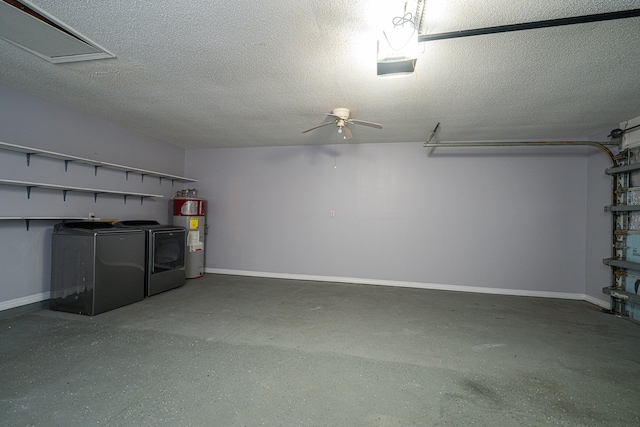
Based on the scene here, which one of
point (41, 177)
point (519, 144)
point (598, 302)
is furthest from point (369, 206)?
point (41, 177)

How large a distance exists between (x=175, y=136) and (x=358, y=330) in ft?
13.7


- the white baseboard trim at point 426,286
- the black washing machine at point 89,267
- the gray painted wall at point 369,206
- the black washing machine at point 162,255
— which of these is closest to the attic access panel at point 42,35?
the gray painted wall at point 369,206

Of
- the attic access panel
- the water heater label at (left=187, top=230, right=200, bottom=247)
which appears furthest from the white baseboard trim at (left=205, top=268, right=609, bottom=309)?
the attic access panel

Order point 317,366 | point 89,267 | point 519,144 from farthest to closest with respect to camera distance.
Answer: point 519,144, point 89,267, point 317,366

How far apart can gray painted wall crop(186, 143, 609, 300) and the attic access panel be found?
3.22 m

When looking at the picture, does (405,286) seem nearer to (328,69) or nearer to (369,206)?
(369,206)

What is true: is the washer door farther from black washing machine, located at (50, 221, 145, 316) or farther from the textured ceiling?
the textured ceiling

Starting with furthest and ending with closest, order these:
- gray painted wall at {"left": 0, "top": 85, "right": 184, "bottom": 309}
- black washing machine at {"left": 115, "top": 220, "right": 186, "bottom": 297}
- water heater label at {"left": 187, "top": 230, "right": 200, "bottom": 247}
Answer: water heater label at {"left": 187, "top": 230, "right": 200, "bottom": 247}
black washing machine at {"left": 115, "top": 220, "right": 186, "bottom": 297}
gray painted wall at {"left": 0, "top": 85, "right": 184, "bottom": 309}

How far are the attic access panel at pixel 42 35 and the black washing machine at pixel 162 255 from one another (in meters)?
2.09

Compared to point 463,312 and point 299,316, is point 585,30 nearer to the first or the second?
point 463,312

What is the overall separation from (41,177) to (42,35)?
76.3 inches

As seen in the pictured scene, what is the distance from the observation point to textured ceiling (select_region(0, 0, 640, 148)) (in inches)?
70.6

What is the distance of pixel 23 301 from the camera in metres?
3.15

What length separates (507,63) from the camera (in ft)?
7.57
